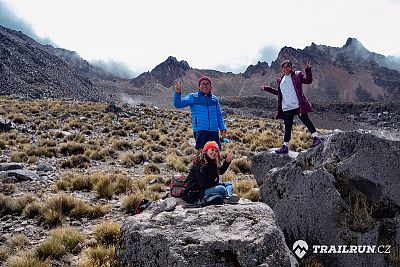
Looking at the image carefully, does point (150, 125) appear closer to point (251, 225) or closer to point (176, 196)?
point (176, 196)

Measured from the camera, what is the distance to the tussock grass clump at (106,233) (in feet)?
20.5

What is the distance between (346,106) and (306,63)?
302ft

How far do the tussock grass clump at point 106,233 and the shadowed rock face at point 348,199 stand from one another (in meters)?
3.03

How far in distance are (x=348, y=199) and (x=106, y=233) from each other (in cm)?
427

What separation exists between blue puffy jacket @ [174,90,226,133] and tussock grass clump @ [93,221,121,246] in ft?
9.77

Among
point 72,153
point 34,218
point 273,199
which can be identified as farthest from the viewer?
point 72,153

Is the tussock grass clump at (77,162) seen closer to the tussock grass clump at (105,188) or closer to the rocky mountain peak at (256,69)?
the tussock grass clump at (105,188)

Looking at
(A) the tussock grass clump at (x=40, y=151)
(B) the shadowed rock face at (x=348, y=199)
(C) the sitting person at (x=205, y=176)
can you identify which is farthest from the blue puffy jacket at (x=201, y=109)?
(A) the tussock grass clump at (x=40, y=151)

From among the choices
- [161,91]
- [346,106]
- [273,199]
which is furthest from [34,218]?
[161,91]

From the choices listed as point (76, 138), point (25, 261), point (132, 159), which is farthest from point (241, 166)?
point (76, 138)

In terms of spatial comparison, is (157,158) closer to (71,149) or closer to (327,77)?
(71,149)

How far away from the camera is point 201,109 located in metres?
8.15

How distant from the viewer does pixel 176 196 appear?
6.69 m

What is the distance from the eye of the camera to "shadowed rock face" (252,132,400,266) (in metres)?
5.47
